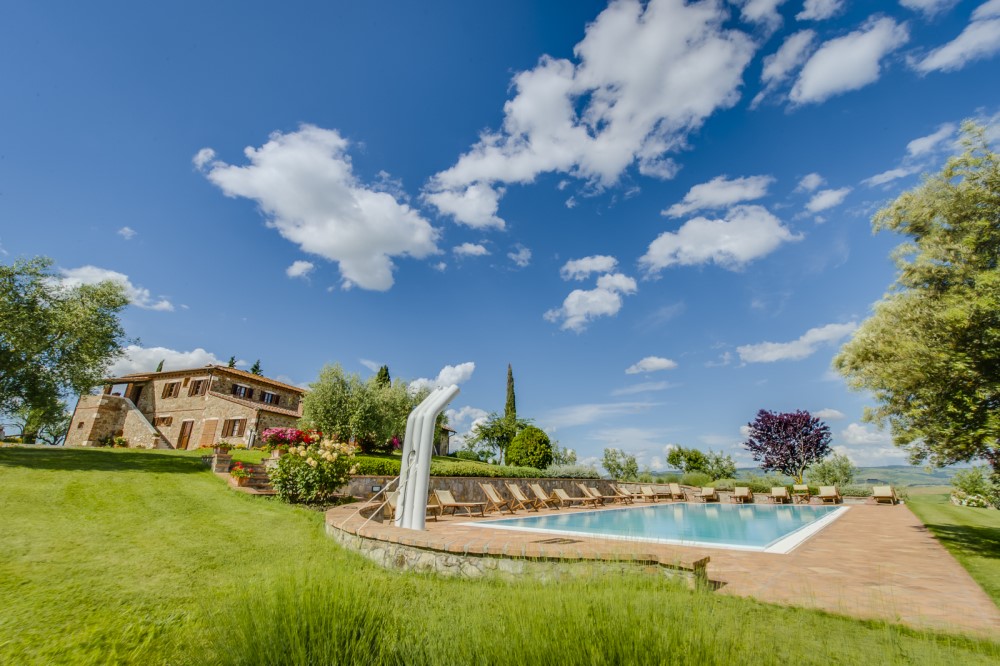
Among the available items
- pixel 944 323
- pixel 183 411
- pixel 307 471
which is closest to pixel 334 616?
pixel 307 471

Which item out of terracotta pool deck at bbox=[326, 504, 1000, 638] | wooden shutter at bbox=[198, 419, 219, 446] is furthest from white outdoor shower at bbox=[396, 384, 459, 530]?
wooden shutter at bbox=[198, 419, 219, 446]

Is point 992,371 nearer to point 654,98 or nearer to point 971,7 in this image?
point 971,7

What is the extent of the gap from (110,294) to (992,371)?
2602cm

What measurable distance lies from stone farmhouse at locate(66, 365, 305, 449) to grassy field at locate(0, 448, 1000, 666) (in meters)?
20.7

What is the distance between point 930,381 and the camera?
7.32 metres

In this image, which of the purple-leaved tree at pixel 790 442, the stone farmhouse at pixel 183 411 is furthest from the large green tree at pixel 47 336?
the purple-leaved tree at pixel 790 442

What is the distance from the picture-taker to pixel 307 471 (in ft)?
34.3

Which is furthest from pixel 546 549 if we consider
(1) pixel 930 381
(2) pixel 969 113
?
(2) pixel 969 113

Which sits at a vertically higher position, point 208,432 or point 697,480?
point 208,432

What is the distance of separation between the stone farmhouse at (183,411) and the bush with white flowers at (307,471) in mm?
16675

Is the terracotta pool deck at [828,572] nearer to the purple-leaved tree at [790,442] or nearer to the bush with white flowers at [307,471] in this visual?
the bush with white flowers at [307,471]

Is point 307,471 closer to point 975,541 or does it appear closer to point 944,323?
point 944,323

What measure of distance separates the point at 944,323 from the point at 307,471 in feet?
43.7

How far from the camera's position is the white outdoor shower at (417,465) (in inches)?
287
